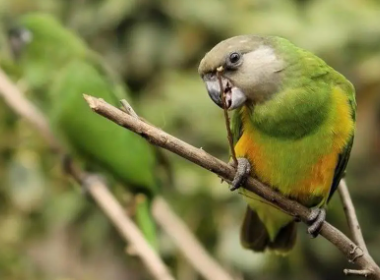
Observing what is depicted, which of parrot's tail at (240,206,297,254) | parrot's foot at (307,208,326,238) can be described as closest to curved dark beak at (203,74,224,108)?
parrot's foot at (307,208,326,238)

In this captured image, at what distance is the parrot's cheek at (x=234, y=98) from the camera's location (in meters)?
0.96

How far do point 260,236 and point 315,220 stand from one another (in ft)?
0.84

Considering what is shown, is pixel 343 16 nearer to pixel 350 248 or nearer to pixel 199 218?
pixel 199 218

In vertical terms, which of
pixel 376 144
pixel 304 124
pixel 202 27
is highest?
pixel 304 124

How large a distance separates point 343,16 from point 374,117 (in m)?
0.35

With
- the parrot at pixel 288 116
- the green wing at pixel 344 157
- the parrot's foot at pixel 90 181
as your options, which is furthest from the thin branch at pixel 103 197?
the green wing at pixel 344 157

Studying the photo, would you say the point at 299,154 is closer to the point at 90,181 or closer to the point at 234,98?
the point at 234,98

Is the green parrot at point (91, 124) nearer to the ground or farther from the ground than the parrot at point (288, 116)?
nearer to the ground

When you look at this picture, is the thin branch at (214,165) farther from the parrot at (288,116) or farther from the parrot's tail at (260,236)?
the parrot's tail at (260,236)

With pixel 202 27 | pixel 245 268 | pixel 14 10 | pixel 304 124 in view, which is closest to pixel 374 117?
pixel 202 27

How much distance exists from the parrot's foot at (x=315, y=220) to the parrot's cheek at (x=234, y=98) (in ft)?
0.71

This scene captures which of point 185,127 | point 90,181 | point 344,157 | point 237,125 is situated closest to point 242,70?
point 237,125

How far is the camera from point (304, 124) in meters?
1.02

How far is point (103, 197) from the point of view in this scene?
1.44 m
